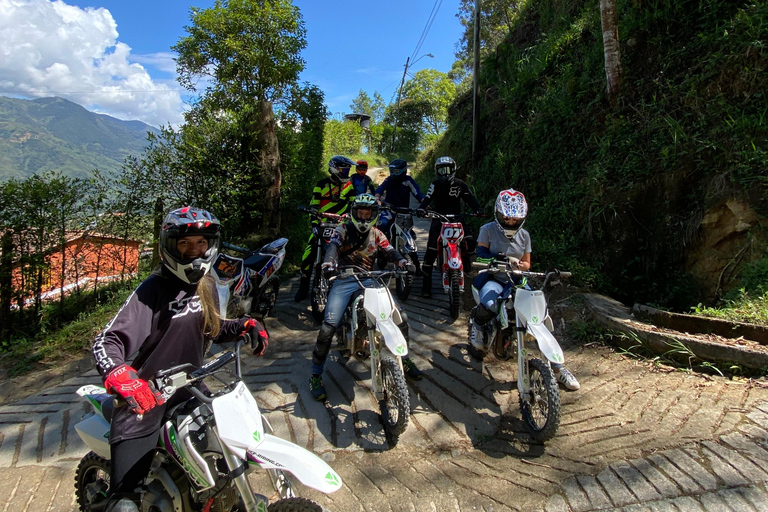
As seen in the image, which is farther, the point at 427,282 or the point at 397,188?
the point at 397,188

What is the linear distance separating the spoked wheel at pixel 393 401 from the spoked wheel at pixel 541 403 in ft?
3.08

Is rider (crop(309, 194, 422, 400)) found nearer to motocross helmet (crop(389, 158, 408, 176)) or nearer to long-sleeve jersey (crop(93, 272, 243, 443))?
long-sleeve jersey (crop(93, 272, 243, 443))

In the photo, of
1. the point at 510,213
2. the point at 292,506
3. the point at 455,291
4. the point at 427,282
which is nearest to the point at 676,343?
the point at 510,213

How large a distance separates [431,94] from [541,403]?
39.7 meters

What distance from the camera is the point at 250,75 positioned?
9453mm

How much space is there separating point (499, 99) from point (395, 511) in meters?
11.4

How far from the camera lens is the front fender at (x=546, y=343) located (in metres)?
2.84

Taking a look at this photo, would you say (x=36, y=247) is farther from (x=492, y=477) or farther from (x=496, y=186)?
(x=496, y=186)

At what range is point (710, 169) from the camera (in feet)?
15.7

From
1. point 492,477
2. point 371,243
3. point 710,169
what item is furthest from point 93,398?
point 710,169

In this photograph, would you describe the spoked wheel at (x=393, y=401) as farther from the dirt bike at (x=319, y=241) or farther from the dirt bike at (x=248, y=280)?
the dirt bike at (x=319, y=241)

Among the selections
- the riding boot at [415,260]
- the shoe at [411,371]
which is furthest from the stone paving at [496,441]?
the riding boot at [415,260]

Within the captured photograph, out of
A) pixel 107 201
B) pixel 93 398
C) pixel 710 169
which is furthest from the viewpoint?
pixel 107 201

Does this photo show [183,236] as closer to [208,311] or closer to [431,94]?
[208,311]
